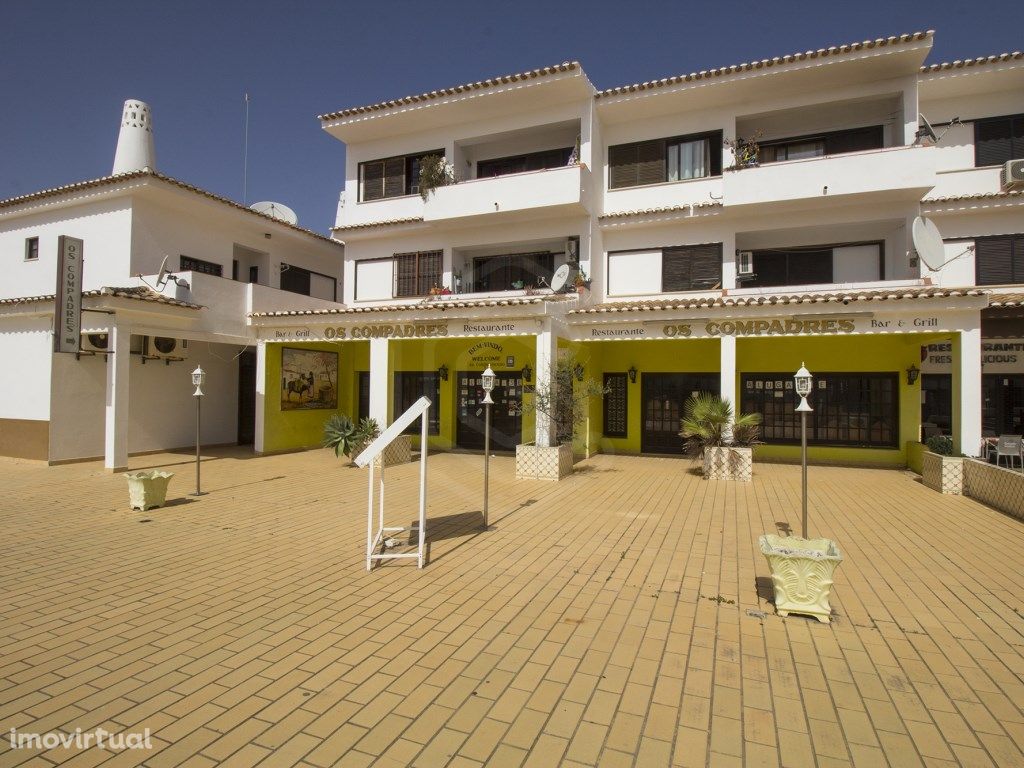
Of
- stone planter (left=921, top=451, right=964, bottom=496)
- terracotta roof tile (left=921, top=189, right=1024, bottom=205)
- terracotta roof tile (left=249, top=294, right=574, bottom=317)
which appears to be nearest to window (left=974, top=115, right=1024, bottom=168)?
terracotta roof tile (left=921, top=189, right=1024, bottom=205)

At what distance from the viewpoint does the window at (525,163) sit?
54.2ft

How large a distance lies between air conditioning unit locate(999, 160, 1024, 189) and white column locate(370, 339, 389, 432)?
52.5 ft

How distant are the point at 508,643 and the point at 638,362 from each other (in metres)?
12.8

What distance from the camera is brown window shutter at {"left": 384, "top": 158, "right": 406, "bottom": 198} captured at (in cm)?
1756

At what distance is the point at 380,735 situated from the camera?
10.6 ft

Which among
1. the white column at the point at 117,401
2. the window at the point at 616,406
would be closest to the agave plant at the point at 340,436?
the white column at the point at 117,401

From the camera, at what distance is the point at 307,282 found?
1975 cm

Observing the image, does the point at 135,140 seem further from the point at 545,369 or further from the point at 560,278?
the point at 545,369

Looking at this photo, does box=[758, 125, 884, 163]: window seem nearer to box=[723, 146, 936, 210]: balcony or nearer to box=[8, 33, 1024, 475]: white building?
box=[8, 33, 1024, 475]: white building

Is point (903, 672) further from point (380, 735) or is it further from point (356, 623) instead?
point (356, 623)

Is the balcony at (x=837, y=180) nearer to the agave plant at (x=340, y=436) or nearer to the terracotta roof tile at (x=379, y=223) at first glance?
the terracotta roof tile at (x=379, y=223)

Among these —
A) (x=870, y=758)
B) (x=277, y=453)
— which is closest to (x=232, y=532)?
(x=870, y=758)

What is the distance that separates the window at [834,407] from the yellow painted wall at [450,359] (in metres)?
6.70

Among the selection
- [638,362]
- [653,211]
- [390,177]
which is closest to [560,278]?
[653,211]
